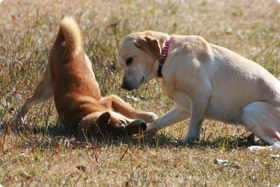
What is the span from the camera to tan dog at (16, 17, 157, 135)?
5293 mm

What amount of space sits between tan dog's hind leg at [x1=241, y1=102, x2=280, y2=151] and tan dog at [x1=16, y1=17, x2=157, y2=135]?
1274 millimetres

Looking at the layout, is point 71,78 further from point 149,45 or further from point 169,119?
point 169,119

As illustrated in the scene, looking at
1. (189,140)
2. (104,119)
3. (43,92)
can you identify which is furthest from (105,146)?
(43,92)

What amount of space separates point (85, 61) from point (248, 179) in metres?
2.64

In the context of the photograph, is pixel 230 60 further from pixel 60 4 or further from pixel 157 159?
pixel 60 4

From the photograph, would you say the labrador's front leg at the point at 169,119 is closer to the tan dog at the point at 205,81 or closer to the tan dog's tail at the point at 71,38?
the tan dog at the point at 205,81

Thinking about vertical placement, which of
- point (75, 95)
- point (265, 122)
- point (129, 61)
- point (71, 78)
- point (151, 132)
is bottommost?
point (151, 132)

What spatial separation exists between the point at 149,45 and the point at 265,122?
60.0 inches

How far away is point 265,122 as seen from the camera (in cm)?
518

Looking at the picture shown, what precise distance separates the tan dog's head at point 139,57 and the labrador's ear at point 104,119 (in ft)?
1.74

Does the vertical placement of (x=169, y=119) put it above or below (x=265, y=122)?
below

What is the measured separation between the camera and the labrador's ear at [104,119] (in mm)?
5055

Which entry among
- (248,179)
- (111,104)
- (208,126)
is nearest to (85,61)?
(111,104)

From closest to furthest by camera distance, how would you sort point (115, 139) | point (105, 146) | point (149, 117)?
point (105, 146)
point (115, 139)
point (149, 117)
